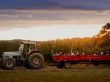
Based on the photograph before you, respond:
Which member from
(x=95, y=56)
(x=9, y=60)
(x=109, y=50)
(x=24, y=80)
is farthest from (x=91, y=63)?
(x=24, y=80)

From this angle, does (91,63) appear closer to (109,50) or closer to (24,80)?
(109,50)

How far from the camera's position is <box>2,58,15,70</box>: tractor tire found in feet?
135

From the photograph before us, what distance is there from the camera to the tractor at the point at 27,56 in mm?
41991

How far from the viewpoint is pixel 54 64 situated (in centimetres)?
4672

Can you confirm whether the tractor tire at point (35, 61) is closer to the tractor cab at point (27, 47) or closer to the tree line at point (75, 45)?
the tractor cab at point (27, 47)

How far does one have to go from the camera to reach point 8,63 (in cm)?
4122

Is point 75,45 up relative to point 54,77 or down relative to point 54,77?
up

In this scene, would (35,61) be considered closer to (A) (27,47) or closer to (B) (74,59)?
(A) (27,47)

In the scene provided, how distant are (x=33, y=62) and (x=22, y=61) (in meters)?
1.08

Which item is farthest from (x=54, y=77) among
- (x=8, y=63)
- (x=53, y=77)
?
(x=8, y=63)

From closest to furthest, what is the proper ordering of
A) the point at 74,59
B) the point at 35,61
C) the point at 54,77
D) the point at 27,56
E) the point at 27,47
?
the point at 54,77
the point at 27,56
the point at 35,61
the point at 27,47
the point at 74,59

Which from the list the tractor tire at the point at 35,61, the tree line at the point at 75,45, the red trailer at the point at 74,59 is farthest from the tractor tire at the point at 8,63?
the tree line at the point at 75,45

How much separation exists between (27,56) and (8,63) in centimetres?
214

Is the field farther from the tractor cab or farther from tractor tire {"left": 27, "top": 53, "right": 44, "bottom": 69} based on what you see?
the tractor cab
